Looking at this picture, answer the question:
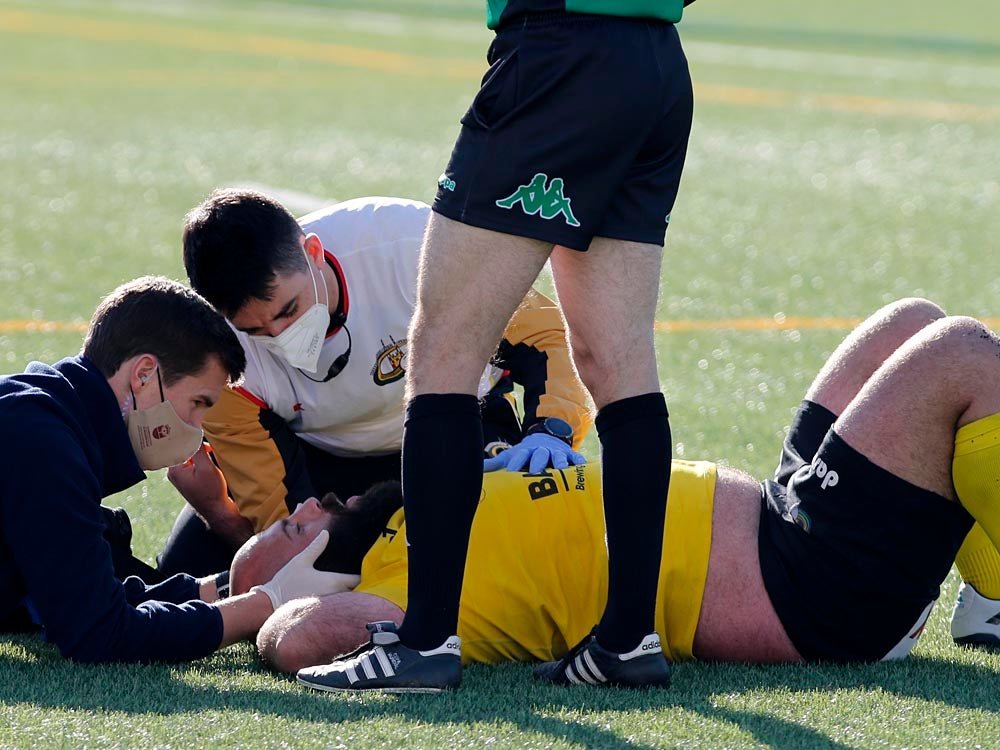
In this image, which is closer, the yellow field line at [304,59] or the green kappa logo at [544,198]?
the green kappa logo at [544,198]

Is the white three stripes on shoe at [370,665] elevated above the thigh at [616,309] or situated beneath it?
situated beneath

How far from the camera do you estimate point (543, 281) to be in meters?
7.11

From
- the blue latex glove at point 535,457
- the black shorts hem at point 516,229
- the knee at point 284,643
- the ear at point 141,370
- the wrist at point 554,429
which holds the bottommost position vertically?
the knee at point 284,643

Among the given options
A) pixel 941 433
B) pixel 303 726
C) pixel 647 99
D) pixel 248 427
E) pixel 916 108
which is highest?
pixel 916 108

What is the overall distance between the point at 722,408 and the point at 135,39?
50.5 ft

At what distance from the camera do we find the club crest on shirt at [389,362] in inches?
161

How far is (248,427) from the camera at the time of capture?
160 inches

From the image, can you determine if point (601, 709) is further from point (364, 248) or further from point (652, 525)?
point (364, 248)

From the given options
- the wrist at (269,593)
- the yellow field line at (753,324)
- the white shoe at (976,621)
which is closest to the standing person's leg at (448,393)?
the wrist at (269,593)

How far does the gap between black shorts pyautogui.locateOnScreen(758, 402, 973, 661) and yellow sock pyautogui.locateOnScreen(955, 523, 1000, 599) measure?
278 mm

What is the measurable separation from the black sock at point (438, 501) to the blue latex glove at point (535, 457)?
0.61 meters

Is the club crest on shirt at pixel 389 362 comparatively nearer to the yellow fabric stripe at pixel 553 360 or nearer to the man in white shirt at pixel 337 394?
the man in white shirt at pixel 337 394

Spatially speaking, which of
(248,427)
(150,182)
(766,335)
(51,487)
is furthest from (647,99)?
(150,182)

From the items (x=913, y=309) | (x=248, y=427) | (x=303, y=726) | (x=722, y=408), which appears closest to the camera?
(x=303, y=726)
